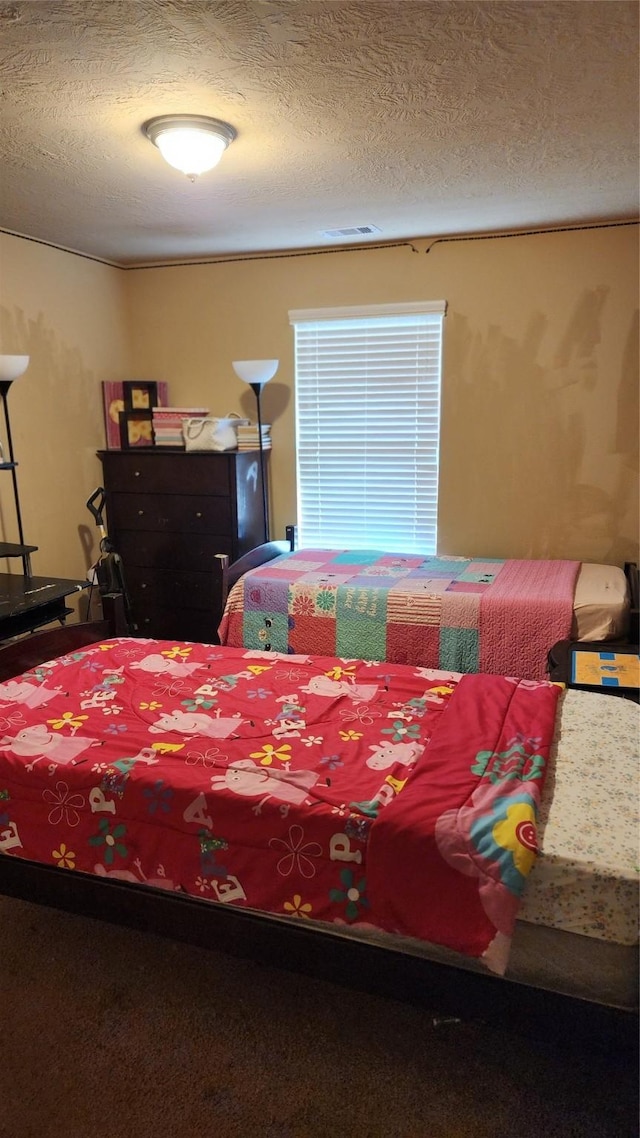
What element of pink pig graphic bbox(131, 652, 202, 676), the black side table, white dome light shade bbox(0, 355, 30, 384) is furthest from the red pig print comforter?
white dome light shade bbox(0, 355, 30, 384)

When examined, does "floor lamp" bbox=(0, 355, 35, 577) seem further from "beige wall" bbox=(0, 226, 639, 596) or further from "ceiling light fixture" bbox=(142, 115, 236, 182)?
"ceiling light fixture" bbox=(142, 115, 236, 182)

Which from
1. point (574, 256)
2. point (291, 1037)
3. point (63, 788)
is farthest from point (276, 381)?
point (291, 1037)

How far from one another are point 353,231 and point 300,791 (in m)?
2.99

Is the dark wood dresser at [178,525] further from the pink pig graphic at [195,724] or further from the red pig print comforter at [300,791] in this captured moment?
the pink pig graphic at [195,724]

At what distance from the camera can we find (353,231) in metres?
3.61

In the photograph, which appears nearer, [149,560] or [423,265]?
[423,265]

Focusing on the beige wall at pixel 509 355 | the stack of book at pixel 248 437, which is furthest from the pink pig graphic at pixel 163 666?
the beige wall at pixel 509 355

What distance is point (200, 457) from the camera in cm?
387

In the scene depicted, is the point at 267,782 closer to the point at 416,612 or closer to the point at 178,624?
the point at 416,612

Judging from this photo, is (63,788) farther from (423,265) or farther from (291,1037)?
(423,265)

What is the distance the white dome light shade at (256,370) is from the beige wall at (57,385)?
95 centimetres

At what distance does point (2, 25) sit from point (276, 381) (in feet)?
8.86

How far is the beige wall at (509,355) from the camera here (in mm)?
3570

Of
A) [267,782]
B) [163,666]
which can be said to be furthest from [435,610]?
[267,782]
